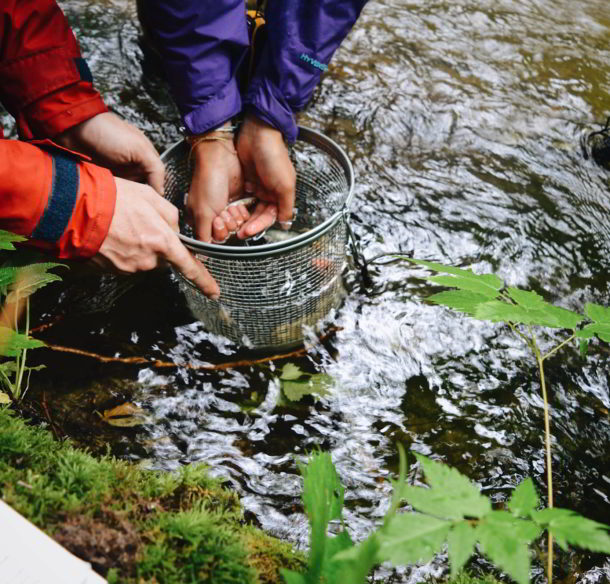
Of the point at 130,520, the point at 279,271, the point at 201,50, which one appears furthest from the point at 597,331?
the point at 201,50

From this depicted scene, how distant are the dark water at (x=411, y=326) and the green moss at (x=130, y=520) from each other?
2.10 feet

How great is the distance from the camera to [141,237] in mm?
1795

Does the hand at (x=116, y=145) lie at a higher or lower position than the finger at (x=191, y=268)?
higher

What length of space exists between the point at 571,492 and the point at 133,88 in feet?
12.3

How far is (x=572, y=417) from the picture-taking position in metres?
2.16

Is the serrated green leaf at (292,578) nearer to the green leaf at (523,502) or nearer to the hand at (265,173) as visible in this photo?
the green leaf at (523,502)

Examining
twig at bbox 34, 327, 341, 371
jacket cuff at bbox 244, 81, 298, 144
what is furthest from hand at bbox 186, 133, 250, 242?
twig at bbox 34, 327, 341, 371

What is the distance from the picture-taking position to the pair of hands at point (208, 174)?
1.94 m

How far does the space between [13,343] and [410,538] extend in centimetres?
129

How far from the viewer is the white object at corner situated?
0.86 m

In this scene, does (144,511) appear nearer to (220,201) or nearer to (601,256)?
(220,201)

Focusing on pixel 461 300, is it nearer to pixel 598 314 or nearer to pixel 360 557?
pixel 598 314

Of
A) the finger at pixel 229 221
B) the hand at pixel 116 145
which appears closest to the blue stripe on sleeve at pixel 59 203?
the hand at pixel 116 145

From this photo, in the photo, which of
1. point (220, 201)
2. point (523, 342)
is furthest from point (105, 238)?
point (523, 342)
